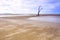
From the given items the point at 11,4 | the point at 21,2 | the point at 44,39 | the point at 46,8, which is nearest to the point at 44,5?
the point at 46,8

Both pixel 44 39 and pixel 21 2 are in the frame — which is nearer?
pixel 44 39

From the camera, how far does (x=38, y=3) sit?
2.50 meters

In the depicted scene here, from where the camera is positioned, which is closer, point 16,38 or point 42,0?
point 16,38

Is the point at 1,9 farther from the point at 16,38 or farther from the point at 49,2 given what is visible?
the point at 16,38

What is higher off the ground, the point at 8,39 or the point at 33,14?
the point at 8,39

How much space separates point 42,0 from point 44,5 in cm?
12

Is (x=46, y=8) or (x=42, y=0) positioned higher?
(x=42, y=0)

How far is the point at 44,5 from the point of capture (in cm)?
250

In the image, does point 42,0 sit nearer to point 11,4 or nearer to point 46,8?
point 46,8

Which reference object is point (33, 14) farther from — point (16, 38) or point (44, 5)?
point (16, 38)

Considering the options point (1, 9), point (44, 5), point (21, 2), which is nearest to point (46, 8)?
point (44, 5)

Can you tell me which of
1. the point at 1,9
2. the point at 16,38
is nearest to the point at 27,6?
the point at 1,9

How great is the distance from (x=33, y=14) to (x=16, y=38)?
146 centimetres

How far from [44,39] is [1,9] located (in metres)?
1.64
